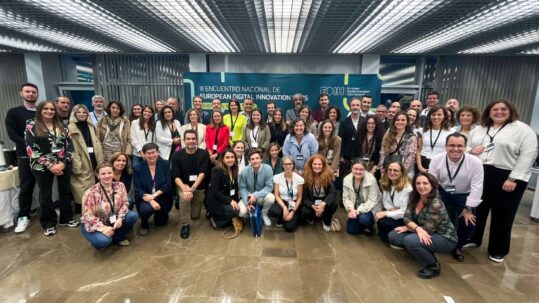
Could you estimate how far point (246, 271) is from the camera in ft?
7.54

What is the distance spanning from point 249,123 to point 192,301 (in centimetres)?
252

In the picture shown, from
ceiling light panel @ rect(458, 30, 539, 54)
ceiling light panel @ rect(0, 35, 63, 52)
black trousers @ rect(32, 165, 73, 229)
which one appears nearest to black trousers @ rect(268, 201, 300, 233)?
black trousers @ rect(32, 165, 73, 229)

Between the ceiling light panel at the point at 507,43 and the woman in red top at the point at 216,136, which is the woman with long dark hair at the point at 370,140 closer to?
the woman in red top at the point at 216,136

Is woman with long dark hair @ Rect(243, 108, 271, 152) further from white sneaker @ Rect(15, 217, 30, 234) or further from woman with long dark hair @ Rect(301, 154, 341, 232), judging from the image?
white sneaker @ Rect(15, 217, 30, 234)

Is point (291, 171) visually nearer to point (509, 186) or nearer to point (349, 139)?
point (349, 139)

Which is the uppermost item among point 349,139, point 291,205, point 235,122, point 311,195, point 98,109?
point 98,109

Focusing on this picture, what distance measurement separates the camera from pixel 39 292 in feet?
6.58

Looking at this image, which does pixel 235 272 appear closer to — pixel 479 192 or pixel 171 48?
pixel 479 192

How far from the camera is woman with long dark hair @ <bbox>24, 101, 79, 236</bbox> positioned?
2.73m

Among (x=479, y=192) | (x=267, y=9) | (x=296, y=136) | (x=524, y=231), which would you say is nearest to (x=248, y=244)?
(x=296, y=136)

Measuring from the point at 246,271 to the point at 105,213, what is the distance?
5.10ft

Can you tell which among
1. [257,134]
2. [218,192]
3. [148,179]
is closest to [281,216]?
[218,192]

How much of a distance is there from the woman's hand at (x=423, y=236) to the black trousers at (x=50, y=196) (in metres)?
3.86

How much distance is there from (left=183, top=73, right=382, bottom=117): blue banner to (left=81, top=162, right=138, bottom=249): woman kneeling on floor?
3.16 metres
